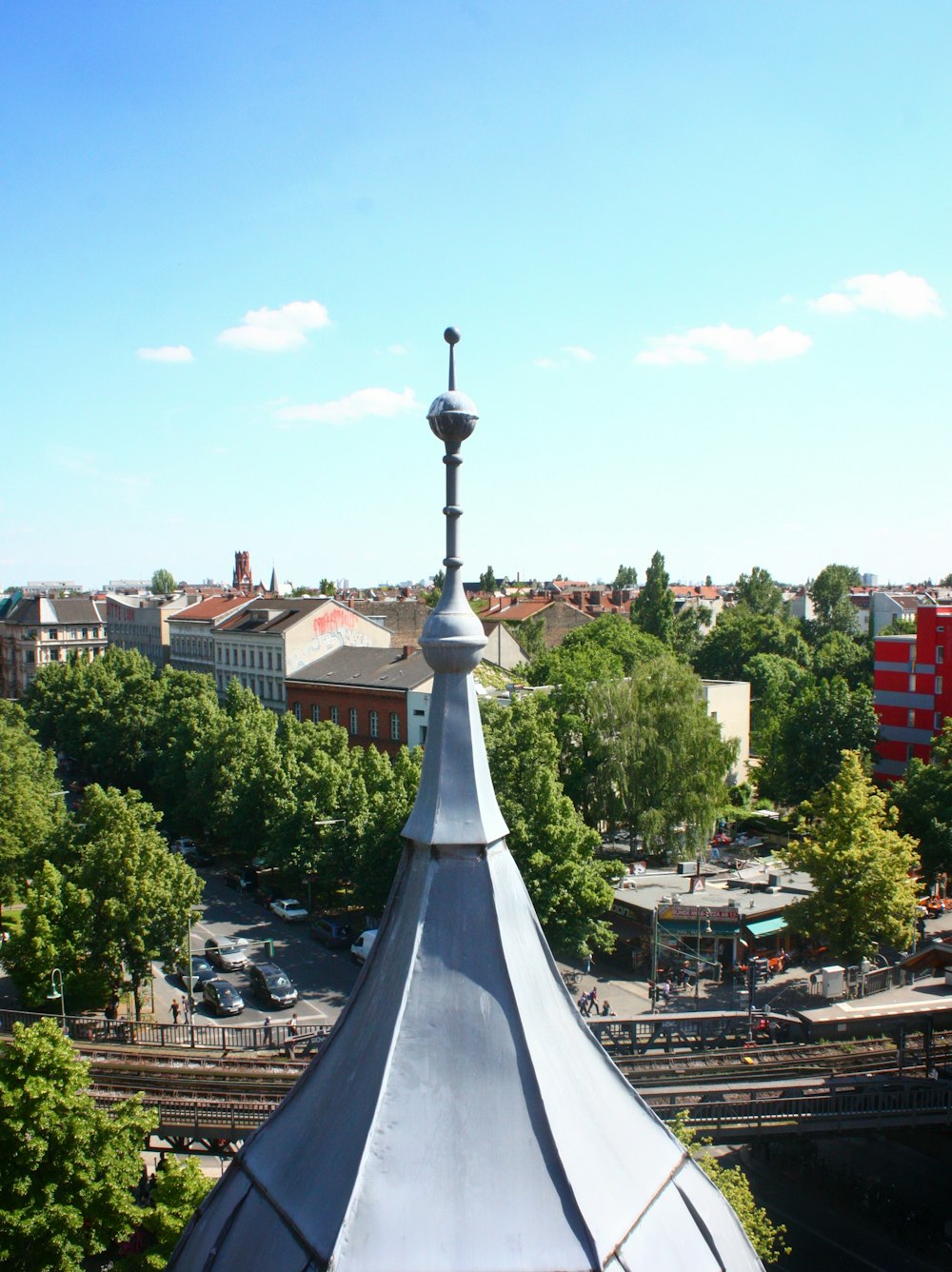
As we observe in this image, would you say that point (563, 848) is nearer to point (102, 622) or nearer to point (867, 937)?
point (867, 937)

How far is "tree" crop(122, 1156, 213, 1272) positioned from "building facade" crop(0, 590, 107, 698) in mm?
95915

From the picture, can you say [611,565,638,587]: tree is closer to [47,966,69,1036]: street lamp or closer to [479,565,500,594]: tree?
[479,565,500,594]: tree

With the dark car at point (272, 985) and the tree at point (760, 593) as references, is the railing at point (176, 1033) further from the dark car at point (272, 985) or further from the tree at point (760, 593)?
the tree at point (760, 593)

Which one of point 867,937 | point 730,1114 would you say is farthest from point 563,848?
point 730,1114

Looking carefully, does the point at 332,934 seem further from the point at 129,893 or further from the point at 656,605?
the point at 656,605

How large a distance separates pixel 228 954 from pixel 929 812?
88.9ft

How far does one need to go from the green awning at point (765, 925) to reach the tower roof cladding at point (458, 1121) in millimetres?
31398

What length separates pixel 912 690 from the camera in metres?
58.3

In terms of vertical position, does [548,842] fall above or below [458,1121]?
below

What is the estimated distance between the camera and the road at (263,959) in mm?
31828

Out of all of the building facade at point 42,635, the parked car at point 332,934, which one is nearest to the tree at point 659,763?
the parked car at point 332,934

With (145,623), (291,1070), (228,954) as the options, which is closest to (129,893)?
(291,1070)

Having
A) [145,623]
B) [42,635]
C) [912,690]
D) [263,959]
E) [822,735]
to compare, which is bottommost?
[263,959]

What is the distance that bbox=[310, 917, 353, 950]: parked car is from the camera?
38375 mm
